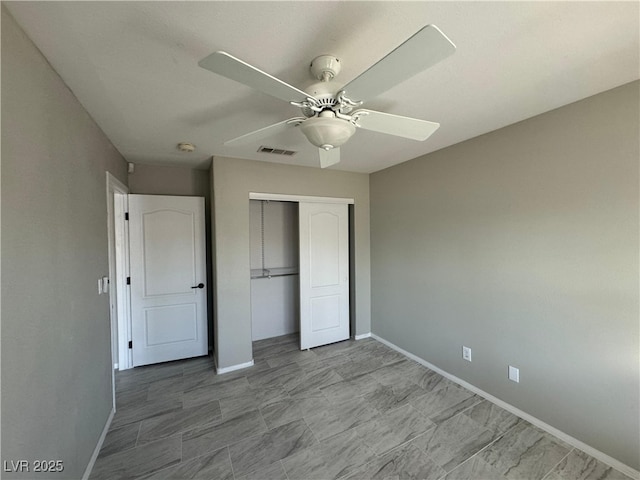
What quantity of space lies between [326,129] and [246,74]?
0.42 m

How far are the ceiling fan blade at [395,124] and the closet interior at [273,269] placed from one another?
2.62 meters

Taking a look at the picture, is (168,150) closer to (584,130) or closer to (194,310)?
(194,310)

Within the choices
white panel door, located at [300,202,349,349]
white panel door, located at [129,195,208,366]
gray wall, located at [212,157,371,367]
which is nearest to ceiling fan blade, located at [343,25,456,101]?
gray wall, located at [212,157,371,367]

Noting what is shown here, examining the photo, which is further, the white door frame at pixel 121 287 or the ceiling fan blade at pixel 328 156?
the white door frame at pixel 121 287

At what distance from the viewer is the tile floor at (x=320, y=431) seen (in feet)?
5.80

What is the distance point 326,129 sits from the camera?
1287 mm

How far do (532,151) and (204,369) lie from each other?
381cm

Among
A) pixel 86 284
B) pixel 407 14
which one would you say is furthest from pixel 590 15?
pixel 86 284

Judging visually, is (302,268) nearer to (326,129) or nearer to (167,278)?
(167,278)

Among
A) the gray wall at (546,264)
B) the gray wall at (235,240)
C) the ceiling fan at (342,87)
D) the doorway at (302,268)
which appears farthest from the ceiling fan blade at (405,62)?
the doorway at (302,268)

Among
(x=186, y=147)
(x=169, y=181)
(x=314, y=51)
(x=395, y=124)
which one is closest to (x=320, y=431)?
(x=395, y=124)

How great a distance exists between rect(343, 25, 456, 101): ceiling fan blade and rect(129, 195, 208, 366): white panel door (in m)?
2.78

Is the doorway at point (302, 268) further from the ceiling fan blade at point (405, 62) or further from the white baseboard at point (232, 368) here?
the ceiling fan blade at point (405, 62)

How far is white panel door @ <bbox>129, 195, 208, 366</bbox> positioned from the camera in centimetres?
312
